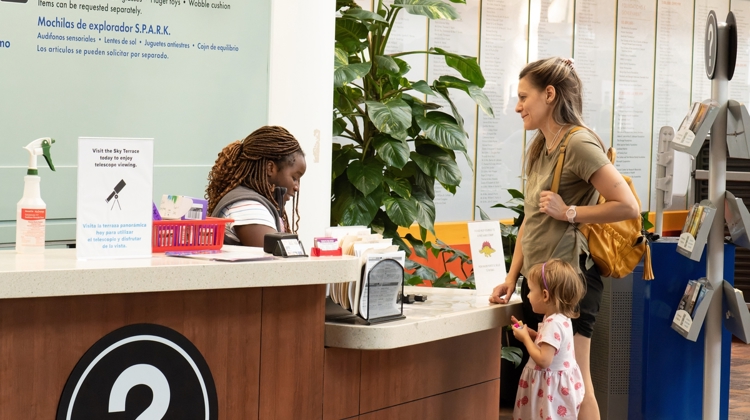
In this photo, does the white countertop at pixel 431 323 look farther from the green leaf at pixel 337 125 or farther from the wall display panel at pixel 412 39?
the wall display panel at pixel 412 39

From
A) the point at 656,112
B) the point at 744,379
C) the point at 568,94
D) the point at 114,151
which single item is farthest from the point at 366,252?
the point at 656,112

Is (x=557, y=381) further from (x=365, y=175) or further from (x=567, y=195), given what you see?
(x=365, y=175)

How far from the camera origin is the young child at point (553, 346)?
9.09 feet

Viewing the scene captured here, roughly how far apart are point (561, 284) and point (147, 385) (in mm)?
1387

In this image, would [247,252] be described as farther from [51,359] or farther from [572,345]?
[572,345]

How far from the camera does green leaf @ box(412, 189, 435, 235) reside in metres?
4.32

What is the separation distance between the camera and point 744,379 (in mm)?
6062

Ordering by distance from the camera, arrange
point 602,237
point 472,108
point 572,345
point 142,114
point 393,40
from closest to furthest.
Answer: point 572,345, point 602,237, point 142,114, point 393,40, point 472,108

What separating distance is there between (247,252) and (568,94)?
1.30 meters

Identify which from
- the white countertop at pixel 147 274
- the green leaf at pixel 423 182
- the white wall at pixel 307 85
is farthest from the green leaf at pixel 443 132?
the white countertop at pixel 147 274

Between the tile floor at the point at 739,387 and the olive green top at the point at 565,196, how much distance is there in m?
2.32

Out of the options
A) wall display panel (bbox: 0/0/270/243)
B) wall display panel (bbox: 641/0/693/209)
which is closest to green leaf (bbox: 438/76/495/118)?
wall display panel (bbox: 0/0/270/243)

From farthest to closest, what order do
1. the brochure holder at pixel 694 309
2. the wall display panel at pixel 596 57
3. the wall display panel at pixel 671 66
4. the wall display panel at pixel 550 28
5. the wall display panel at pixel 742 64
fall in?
the wall display panel at pixel 742 64
the wall display panel at pixel 671 66
the wall display panel at pixel 596 57
the wall display panel at pixel 550 28
the brochure holder at pixel 694 309

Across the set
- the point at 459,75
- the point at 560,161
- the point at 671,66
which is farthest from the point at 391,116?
the point at 671,66
